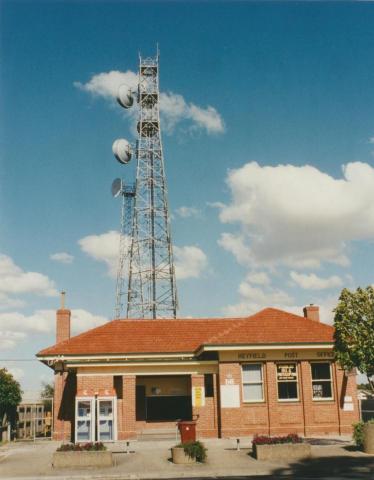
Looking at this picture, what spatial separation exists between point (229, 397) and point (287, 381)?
2.92 m

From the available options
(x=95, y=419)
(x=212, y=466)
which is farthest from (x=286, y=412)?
(x=95, y=419)

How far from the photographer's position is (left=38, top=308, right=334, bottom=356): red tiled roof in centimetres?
2519

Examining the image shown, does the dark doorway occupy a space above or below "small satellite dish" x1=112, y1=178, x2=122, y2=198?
below

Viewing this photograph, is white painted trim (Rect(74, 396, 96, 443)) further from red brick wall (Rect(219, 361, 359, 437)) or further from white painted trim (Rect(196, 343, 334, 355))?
red brick wall (Rect(219, 361, 359, 437))

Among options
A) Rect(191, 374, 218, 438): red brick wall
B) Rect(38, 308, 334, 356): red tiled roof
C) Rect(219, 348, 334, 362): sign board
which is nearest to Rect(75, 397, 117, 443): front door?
Rect(38, 308, 334, 356): red tiled roof

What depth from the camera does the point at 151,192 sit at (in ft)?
134

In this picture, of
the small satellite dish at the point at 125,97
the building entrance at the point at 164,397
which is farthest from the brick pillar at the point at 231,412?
the small satellite dish at the point at 125,97

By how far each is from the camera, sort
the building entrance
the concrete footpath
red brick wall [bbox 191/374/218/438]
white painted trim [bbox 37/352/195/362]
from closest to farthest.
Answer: the concrete footpath, red brick wall [bbox 191/374/218/438], white painted trim [bbox 37/352/195/362], the building entrance

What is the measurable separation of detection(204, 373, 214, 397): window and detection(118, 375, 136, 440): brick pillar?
11.8 feet

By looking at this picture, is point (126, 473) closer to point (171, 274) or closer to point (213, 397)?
point (213, 397)

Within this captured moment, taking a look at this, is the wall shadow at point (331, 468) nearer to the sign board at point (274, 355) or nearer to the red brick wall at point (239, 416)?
the red brick wall at point (239, 416)

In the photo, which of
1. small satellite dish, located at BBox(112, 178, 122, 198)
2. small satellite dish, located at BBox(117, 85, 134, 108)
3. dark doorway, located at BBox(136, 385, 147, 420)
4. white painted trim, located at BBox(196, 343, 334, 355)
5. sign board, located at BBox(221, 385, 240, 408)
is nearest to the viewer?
white painted trim, located at BBox(196, 343, 334, 355)

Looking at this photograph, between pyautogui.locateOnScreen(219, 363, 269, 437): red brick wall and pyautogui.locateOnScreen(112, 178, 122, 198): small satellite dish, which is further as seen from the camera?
pyautogui.locateOnScreen(112, 178, 122, 198): small satellite dish

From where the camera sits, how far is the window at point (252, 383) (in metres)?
24.9
